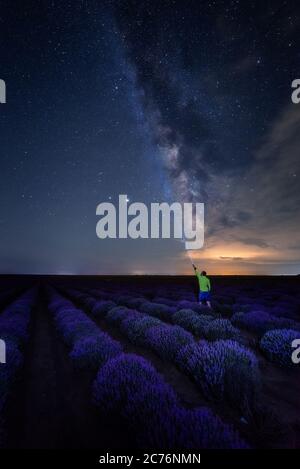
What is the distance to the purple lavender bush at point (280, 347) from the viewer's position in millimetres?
4938

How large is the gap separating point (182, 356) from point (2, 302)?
49.9 ft

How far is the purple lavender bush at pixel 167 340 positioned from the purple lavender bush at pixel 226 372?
1.06m

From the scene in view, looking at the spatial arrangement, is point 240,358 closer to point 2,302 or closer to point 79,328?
point 79,328

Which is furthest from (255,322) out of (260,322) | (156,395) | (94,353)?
(156,395)

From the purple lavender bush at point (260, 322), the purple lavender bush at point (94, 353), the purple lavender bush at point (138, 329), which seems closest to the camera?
the purple lavender bush at point (94, 353)

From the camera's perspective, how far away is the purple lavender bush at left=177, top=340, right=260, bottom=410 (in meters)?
3.38

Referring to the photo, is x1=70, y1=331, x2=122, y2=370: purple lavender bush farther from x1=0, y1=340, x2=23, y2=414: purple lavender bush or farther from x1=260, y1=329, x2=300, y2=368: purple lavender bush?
x1=260, y1=329, x2=300, y2=368: purple lavender bush

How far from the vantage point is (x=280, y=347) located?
507cm

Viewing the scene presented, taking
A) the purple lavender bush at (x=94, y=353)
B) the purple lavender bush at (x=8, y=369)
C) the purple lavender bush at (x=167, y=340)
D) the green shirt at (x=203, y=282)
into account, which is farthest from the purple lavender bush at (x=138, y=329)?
the green shirt at (x=203, y=282)

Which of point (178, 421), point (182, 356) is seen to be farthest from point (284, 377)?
point (178, 421)

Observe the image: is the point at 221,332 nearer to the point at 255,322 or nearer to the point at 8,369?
the point at 255,322

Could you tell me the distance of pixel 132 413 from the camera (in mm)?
2795

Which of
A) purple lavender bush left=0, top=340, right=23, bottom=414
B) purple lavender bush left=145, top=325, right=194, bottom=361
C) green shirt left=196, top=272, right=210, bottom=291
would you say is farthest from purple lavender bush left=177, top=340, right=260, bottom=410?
green shirt left=196, top=272, right=210, bottom=291

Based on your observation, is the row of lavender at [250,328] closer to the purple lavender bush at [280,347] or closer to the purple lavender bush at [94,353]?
the purple lavender bush at [280,347]
